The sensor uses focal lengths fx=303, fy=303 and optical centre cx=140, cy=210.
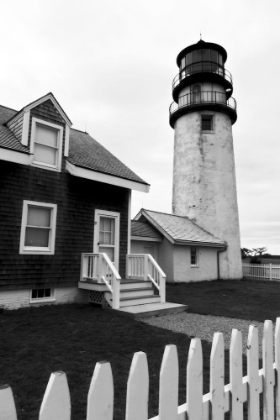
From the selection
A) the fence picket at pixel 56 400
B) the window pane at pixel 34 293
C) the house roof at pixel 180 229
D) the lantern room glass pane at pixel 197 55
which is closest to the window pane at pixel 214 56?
the lantern room glass pane at pixel 197 55

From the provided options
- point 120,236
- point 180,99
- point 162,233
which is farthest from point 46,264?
point 180,99

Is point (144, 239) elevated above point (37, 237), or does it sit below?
above

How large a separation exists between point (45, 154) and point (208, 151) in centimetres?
1481

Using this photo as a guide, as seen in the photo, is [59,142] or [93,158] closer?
[59,142]

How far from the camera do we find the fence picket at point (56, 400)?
4.71ft

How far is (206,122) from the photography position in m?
23.2

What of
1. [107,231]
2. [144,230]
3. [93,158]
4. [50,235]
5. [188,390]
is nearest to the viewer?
[188,390]

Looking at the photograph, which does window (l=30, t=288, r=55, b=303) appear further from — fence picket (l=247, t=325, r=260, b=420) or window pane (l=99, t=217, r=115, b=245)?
fence picket (l=247, t=325, r=260, b=420)

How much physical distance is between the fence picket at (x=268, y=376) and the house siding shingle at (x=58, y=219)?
790 centimetres

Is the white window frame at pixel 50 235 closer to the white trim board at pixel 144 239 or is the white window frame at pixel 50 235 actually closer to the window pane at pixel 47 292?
the window pane at pixel 47 292

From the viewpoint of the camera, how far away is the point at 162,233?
60.2 feet

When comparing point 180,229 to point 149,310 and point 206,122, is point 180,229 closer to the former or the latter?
point 206,122

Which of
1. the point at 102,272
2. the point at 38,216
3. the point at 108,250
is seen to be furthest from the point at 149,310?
the point at 38,216

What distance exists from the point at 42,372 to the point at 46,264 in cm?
574
